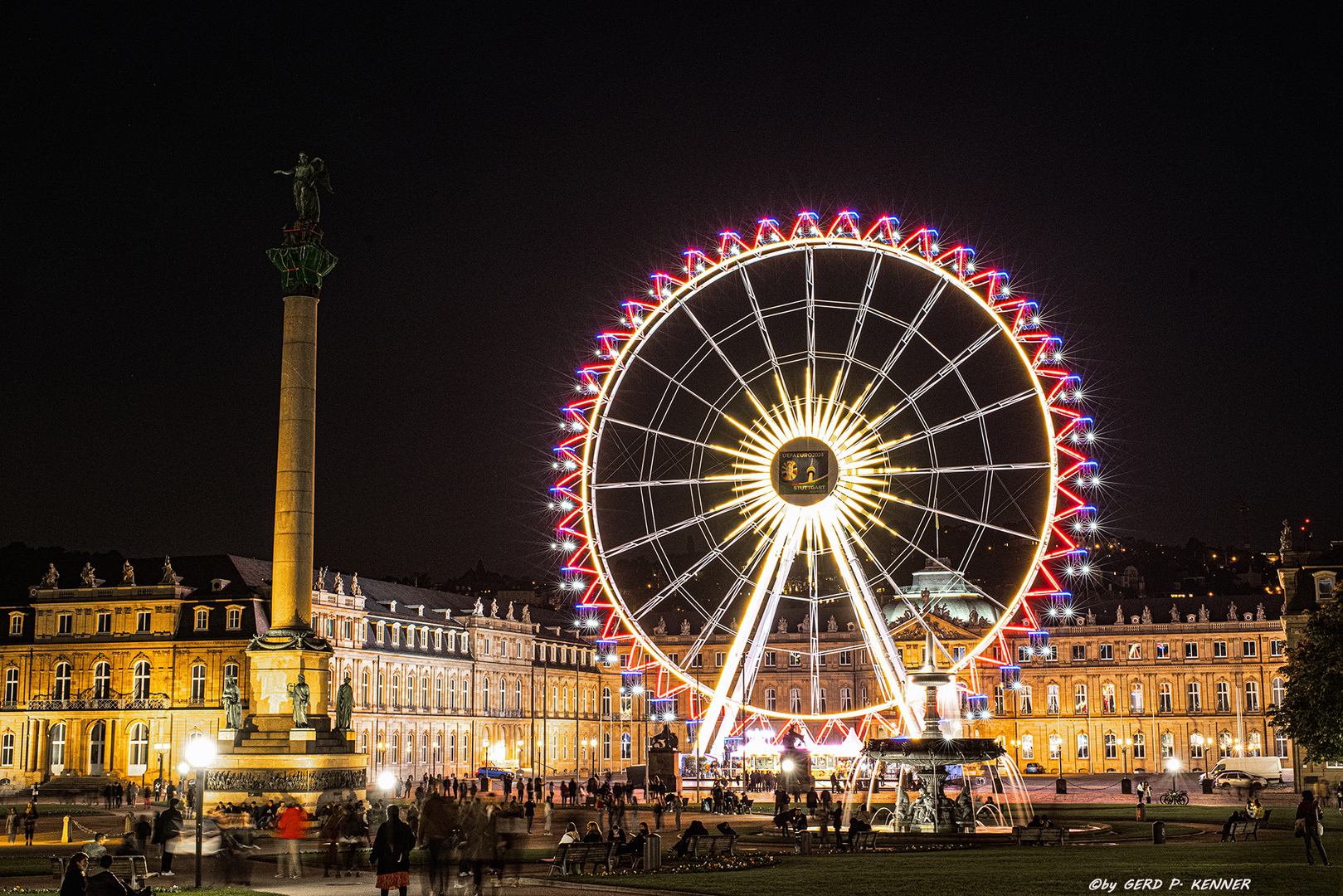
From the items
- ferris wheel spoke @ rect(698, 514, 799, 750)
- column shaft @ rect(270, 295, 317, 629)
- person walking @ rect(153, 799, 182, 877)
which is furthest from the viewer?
column shaft @ rect(270, 295, 317, 629)

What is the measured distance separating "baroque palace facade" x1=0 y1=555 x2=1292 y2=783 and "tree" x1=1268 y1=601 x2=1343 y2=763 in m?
21.2

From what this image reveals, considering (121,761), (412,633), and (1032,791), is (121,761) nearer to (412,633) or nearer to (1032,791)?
(412,633)

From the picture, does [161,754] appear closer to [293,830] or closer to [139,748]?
[139,748]

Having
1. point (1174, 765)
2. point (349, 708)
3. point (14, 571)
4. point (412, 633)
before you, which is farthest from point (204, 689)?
point (1174, 765)

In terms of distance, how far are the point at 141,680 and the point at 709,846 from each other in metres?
73.9

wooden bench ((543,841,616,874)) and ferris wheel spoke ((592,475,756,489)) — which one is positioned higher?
ferris wheel spoke ((592,475,756,489))

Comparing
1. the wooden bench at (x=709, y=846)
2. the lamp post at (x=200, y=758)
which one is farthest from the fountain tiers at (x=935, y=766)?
the lamp post at (x=200, y=758)

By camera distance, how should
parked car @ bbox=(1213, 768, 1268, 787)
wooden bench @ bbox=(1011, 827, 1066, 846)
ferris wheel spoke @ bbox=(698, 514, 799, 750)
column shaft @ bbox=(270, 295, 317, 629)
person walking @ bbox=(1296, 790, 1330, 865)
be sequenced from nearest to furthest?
person walking @ bbox=(1296, 790, 1330, 865) < wooden bench @ bbox=(1011, 827, 1066, 846) < ferris wheel spoke @ bbox=(698, 514, 799, 750) < column shaft @ bbox=(270, 295, 317, 629) < parked car @ bbox=(1213, 768, 1268, 787)

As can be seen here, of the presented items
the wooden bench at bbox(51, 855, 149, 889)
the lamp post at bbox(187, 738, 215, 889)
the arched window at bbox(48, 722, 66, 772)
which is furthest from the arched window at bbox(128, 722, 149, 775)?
the lamp post at bbox(187, 738, 215, 889)

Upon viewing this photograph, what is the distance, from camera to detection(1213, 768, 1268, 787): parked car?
84812 millimetres

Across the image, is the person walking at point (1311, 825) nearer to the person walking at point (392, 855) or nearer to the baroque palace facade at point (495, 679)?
the person walking at point (392, 855)

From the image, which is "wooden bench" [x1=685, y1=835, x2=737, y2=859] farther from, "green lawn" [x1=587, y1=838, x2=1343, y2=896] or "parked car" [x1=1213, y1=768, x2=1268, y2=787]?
"parked car" [x1=1213, y1=768, x2=1268, y2=787]

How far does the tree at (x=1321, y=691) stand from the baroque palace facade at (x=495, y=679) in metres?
21.2

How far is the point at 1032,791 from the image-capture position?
3282 inches
